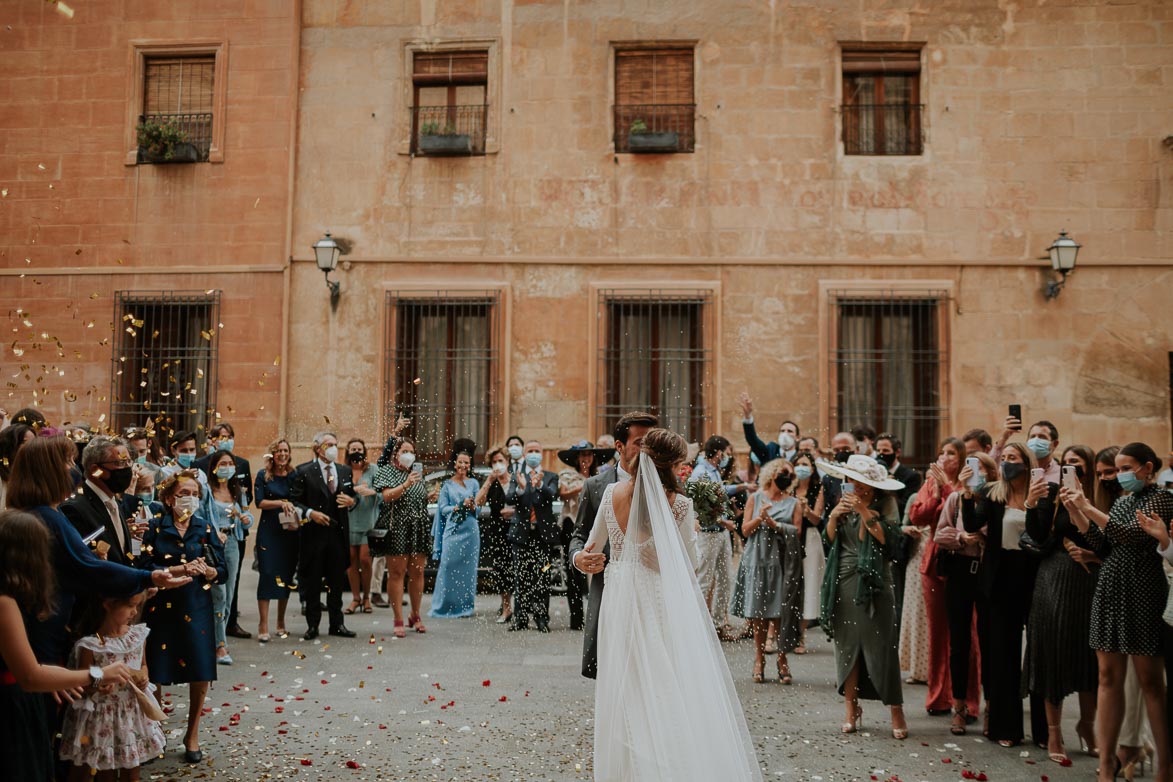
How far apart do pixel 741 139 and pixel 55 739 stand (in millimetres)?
13972

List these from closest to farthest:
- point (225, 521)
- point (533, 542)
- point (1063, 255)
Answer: point (225, 521) < point (533, 542) < point (1063, 255)

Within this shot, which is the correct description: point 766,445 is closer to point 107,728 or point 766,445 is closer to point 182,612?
point 182,612

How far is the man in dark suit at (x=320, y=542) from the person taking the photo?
1150 cm

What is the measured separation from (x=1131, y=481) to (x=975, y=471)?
1918 millimetres

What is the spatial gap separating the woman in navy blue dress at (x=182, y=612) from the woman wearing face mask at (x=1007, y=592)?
5350 mm

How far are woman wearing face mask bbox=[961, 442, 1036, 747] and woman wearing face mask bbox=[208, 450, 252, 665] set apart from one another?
6.53 metres

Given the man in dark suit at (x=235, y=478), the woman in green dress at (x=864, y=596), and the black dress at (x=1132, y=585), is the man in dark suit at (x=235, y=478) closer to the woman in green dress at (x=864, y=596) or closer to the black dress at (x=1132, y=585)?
the woman in green dress at (x=864, y=596)

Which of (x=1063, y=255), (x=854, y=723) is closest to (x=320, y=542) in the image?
(x=854, y=723)

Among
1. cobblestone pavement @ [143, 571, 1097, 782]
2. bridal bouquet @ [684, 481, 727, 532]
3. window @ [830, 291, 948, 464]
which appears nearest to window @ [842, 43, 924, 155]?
window @ [830, 291, 948, 464]

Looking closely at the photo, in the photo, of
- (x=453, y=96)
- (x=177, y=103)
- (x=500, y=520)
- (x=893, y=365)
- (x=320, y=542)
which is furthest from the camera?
(x=177, y=103)

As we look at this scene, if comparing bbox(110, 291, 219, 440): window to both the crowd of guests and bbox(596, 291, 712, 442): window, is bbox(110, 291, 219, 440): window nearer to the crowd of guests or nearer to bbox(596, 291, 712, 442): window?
the crowd of guests

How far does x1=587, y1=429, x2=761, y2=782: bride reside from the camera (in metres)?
5.77

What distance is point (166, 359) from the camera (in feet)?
58.8

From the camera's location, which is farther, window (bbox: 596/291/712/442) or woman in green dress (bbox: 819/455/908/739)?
window (bbox: 596/291/712/442)
